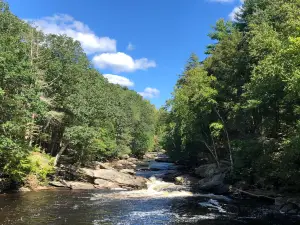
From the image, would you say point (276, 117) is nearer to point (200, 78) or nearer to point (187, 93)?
point (200, 78)

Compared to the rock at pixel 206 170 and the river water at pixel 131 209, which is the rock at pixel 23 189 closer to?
the river water at pixel 131 209

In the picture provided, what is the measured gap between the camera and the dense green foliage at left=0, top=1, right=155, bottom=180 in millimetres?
22562

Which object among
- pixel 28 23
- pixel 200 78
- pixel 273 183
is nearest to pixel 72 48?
pixel 28 23

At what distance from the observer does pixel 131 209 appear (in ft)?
70.5

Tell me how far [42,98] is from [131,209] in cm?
1727

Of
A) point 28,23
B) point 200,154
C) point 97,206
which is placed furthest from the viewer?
point 200,154

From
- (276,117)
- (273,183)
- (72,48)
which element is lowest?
(273,183)

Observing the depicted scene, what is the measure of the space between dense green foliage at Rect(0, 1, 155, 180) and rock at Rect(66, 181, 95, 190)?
15.0ft

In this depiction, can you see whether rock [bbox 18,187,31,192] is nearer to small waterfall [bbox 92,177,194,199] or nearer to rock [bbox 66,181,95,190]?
rock [bbox 66,181,95,190]

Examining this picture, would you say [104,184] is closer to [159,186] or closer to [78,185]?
[78,185]

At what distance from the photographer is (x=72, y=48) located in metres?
36.5

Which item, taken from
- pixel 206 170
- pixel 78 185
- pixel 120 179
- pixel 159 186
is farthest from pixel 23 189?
pixel 206 170

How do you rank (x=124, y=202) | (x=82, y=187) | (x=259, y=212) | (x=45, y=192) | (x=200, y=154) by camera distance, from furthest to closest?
(x=200, y=154) → (x=82, y=187) → (x=45, y=192) → (x=124, y=202) → (x=259, y=212)

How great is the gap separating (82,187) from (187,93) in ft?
60.2
